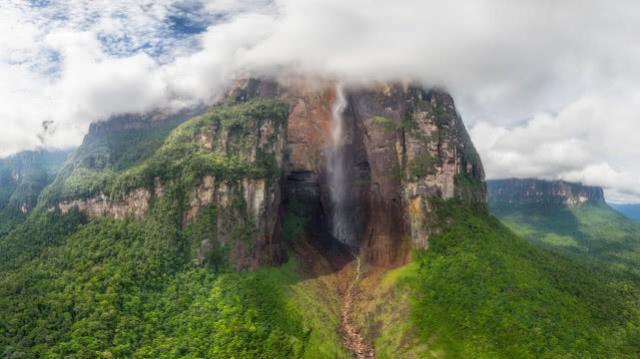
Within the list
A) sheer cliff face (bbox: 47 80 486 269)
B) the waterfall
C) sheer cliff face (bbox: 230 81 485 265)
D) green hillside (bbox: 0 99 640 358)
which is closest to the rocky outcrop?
sheer cliff face (bbox: 47 80 486 269)

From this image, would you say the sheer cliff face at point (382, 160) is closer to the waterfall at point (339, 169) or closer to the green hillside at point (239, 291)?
the waterfall at point (339, 169)

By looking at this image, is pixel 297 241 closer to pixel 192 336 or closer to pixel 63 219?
pixel 192 336

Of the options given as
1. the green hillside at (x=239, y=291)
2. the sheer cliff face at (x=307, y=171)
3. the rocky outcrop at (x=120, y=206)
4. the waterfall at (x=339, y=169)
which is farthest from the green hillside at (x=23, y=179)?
the waterfall at (x=339, y=169)

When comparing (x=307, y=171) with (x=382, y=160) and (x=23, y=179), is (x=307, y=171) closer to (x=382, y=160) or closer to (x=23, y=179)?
(x=382, y=160)

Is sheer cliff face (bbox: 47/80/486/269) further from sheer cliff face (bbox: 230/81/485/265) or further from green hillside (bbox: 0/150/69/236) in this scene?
green hillside (bbox: 0/150/69/236)

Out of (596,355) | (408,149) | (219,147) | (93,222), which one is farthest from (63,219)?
(596,355)
